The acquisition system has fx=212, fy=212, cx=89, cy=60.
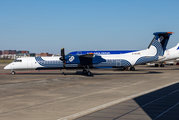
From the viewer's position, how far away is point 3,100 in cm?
1387

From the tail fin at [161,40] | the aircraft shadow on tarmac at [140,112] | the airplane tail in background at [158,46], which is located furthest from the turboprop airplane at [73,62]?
the aircraft shadow on tarmac at [140,112]

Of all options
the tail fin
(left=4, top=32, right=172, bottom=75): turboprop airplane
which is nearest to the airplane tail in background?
the tail fin

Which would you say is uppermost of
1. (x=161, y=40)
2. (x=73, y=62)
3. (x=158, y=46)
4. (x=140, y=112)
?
(x=161, y=40)

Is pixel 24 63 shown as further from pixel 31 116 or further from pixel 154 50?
pixel 31 116

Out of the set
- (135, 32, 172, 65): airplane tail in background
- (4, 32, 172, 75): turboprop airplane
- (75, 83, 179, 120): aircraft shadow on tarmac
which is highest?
(135, 32, 172, 65): airplane tail in background

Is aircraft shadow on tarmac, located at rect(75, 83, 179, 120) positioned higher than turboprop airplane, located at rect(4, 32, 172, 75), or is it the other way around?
turboprop airplane, located at rect(4, 32, 172, 75)

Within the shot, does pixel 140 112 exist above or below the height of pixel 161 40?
below

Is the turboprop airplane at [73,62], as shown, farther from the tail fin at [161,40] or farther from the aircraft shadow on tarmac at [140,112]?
the aircraft shadow on tarmac at [140,112]

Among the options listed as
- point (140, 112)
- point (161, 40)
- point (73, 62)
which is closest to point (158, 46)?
point (161, 40)

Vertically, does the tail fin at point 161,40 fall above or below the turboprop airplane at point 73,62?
above

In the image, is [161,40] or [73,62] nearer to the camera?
[73,62]

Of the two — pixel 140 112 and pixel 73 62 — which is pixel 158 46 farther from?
pixel 140 112

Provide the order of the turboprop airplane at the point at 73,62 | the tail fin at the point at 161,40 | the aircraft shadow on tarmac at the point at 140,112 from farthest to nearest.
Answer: the tail fin at the point at 161,40
the turboprop airplane at the point at 73,62
the aircraft shadow on tarmac at the point at 140,112

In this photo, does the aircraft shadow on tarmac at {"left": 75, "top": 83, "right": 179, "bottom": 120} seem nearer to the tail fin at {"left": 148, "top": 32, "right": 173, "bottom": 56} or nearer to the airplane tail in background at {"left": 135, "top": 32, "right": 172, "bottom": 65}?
the airplane tail in background at {"left": 135, "top": 32, "right": 172, "bottom": 65}
